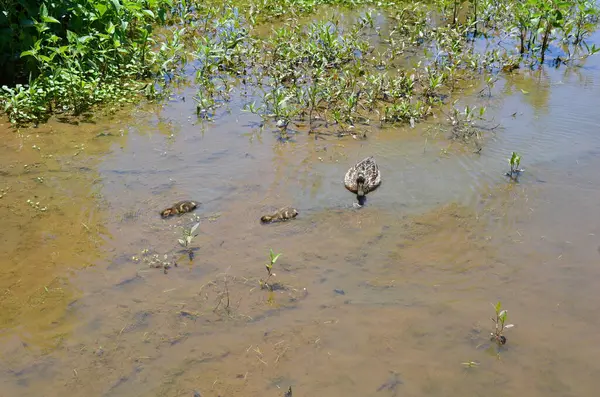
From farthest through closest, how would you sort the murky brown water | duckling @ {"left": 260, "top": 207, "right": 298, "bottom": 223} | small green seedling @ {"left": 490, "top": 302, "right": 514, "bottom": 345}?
duckling @ {"left": 260, "top": 207, "right": 298, "bottom": 223} < small green seedling @ {"left": 490, "top": 302, "right": 514, "bottom": 345} < the murky brown water

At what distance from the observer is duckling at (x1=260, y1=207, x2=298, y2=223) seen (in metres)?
5.79

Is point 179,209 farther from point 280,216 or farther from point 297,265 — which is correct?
point 297,265

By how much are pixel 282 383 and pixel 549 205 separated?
362cm

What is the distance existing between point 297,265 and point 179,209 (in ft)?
4.85

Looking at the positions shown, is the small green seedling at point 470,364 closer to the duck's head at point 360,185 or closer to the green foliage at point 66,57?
the duck's head at point 360,185

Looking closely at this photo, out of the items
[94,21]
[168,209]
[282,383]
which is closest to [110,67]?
[94,21]

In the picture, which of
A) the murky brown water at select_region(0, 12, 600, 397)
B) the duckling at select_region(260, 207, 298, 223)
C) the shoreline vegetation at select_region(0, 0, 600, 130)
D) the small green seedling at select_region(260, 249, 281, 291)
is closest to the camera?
the murky brown water at select_region(0, 12, 600, 397)

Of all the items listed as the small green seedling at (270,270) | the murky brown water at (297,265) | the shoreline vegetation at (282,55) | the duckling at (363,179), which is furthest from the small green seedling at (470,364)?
the shoreline vegetation at (282,55)

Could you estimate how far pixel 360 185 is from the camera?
609 centimetres

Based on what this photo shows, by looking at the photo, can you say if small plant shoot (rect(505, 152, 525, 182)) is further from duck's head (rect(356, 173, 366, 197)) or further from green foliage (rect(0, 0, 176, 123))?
green foliage (rect(0, 0, 176, 123))

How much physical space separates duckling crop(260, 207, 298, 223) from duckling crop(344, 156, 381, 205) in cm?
76

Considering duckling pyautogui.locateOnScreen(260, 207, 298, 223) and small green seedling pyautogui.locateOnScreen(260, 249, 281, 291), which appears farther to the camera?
duckling pyautogui.locateOnScreen(260, 207, 298, 223)

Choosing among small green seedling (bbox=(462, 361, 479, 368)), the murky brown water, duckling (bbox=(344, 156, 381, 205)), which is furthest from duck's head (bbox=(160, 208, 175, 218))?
small green seedling (bbox=(462, 361, 479, 368))

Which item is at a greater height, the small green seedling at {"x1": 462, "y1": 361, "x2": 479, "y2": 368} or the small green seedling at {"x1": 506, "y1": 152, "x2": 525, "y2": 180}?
the small green seedling at {"x1": 506, "y1": 152, "x2": 525, "y2": 180}
